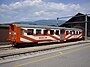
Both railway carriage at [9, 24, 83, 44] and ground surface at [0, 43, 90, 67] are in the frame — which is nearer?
ground surface at [0, 43, 90, 67]

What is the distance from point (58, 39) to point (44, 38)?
438 centimetres

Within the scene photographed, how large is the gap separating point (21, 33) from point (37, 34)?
121 inches

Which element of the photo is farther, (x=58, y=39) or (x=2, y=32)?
(x=58, y=39)

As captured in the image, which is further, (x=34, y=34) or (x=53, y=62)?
(x=34, y=34)

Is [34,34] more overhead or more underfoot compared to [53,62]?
more overhead

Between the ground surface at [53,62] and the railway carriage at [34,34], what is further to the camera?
the railway carriage at [34,34]

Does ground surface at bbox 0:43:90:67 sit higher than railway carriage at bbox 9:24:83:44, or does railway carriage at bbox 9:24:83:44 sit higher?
railway carriage at bbox 9:24:83:44

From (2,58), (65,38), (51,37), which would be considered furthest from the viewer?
(65,38)

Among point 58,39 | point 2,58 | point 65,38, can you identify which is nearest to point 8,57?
point 2,58

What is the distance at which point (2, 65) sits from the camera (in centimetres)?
988

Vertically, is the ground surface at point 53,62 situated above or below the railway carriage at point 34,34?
below

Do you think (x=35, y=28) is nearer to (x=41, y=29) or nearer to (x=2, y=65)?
(x=41, y=29)

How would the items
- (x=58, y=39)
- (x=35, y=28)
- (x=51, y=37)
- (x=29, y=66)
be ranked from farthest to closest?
(x=58, y=39)
(x=51, y=37)
(x=35, y=28)
(x=29, y=66)

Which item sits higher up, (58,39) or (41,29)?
(41,29)
